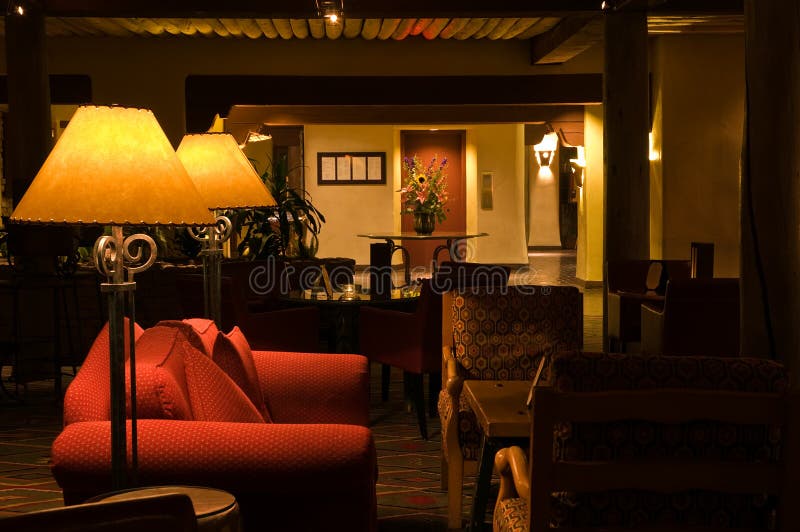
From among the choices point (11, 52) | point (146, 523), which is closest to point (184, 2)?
point (11, 52)

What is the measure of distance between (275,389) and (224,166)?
89 cm

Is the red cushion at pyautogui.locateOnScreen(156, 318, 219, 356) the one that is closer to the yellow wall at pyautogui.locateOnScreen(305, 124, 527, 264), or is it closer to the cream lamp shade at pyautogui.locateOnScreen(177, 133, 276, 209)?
the cream lamp shade at pyautogui.locateOnScreen(177, 133, 276, 209)

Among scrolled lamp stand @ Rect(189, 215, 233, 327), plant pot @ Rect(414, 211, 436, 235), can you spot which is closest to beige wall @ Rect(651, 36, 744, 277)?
plant pot @ Rect(414, 211, 436, 235)

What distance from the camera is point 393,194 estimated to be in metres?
15.7

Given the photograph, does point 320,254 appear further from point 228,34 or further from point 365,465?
point 365,465

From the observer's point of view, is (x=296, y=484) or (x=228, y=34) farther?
(x=228, y=34)

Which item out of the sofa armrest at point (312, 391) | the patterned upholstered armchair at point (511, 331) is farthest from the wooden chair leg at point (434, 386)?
the sofa armrest at point (312, 391)

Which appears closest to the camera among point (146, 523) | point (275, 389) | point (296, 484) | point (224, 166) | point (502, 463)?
point (146, 523)

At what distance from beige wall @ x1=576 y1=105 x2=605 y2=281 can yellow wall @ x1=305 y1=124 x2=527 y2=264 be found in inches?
126

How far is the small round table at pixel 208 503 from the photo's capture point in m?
1.96

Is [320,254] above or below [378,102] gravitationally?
below

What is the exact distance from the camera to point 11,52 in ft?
23.7

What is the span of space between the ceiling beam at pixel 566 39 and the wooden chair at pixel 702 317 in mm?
3496

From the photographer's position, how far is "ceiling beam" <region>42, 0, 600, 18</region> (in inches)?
303
